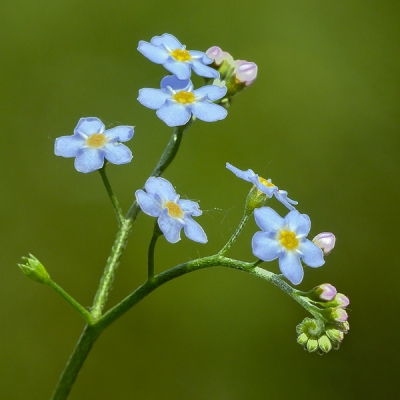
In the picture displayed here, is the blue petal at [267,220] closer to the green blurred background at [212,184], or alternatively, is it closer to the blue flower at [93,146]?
the blue flower at [93,146]

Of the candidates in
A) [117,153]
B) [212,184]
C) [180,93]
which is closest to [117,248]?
[117,153]

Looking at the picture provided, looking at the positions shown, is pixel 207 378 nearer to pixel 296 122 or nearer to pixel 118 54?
pixel 296 122

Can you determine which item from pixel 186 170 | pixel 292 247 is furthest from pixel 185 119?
pixel 186 170

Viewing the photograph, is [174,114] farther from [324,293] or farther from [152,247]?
[324,293]

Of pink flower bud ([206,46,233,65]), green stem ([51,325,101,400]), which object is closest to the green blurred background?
pink flower bud ([206,46,233,65])

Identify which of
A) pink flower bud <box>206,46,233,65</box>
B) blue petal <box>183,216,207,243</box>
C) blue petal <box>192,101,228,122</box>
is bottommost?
blue petal <box>183,216,207,243</box>

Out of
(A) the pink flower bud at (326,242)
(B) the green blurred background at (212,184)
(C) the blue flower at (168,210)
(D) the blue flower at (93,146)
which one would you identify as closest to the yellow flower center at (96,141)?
(D) the blue flower at (93,146)

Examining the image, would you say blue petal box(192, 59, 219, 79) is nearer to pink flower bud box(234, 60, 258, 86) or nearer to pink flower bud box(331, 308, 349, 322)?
pink flower bud box(234, 60, 258, 86)
